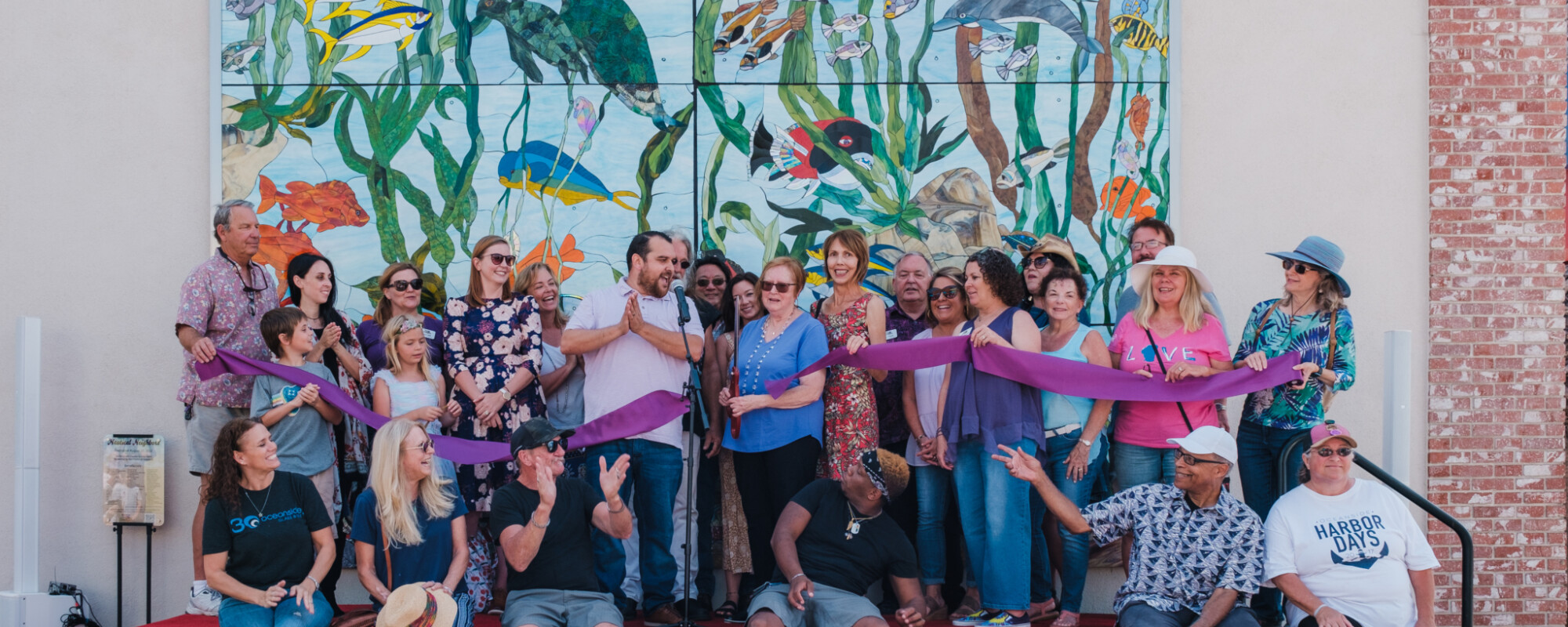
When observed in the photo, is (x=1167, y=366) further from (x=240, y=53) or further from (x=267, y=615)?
(x=240, y=53)

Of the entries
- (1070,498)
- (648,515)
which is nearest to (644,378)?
(648,515)

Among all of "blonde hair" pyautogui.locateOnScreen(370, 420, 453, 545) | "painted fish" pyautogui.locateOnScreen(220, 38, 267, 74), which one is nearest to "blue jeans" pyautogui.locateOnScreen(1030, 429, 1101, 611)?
"blonde hair" pyautogui.locateOnScreen(370, 420, 453, 545)

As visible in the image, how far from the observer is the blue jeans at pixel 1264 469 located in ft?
17.7

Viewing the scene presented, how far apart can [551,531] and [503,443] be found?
911mm

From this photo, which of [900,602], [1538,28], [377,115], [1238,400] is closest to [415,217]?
[377,115]

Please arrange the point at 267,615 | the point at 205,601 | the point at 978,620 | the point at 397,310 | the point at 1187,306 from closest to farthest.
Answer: the point at 267,615, the point at 978,620, the point at 1187,306, the point at 205,601, the point at 397,310

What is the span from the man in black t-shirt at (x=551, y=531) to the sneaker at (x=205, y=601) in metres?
1.88

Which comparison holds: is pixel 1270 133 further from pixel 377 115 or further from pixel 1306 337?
pixel 377 115

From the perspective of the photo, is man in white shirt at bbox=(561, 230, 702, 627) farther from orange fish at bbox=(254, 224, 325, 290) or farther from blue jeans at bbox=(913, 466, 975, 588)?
orange fish at bbox=(254, 224, 325, 290)

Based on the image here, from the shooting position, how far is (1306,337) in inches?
211

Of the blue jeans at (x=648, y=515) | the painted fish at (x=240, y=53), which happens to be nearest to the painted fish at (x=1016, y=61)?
the blue jeans at (x=648, y=515)

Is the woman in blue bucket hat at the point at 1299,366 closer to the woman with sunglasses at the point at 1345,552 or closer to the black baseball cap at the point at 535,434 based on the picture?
the woman with sunglasses at the point at 1345,552

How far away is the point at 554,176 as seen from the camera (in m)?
6.79

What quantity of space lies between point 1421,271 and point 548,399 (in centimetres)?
488
